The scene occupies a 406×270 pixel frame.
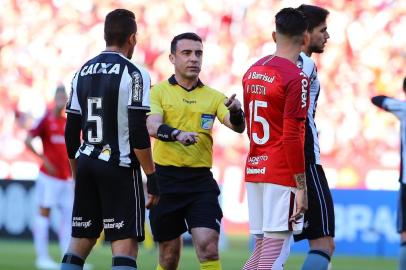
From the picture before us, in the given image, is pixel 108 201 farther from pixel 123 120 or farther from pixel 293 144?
pixel 293 144

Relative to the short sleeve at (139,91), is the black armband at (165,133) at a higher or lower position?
lower

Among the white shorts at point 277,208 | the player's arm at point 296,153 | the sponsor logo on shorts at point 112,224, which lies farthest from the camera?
the sponsor logo on shorts at point 112,224

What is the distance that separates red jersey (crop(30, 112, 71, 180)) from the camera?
42.2 feet

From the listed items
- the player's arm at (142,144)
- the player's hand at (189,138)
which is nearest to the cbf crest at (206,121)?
the player's hand at (189,138)

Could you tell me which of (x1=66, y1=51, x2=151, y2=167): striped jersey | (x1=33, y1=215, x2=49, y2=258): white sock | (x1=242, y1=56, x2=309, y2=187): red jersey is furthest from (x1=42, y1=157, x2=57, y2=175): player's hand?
(x1=242, y1=56, x2=309, y2=187): red jersey

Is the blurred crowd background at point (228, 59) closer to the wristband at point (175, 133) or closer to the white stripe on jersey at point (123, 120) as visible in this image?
the wristband at point (175, 133)

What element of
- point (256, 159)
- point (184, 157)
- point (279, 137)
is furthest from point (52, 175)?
point (279, 137)

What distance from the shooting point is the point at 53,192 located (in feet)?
42.3

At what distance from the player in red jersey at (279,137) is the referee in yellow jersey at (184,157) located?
4.10ft

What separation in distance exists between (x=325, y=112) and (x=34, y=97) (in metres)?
6.43

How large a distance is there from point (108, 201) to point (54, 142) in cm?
684

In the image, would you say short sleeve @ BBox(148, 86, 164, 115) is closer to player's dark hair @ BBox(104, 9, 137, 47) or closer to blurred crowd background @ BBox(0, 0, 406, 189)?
player's dark hair @ BBox(104, 9, 137, 47)

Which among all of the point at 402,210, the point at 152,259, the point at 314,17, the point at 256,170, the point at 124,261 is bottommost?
the point at 152,259

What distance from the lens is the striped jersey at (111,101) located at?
624 centimetres
